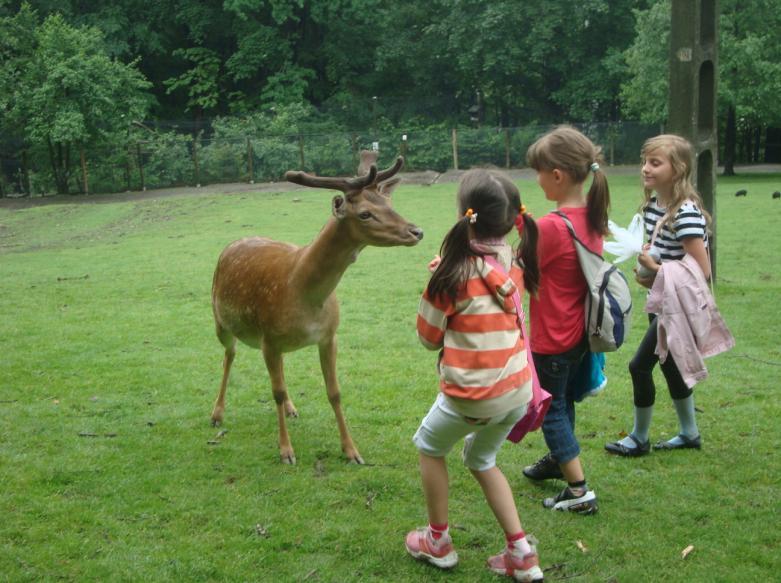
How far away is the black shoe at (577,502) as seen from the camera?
15.1 feet

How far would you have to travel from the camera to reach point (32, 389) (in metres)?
7.29

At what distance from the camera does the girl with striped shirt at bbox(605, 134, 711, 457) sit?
4.86m

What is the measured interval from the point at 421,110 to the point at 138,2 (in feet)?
51.0

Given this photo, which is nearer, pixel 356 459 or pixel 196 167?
pixel 356 459

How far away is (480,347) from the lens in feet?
12.2

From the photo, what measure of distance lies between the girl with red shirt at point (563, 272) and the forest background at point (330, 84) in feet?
82.0

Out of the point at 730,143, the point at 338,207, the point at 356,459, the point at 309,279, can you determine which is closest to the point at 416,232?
the point at 338,207

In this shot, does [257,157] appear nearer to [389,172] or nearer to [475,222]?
[389,172]

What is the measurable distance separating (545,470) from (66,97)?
29.9 meters

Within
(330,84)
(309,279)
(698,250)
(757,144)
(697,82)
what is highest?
(330,84)

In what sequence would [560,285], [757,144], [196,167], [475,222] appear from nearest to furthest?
[475,222] < [560,285] < [196,167] < [757,144]

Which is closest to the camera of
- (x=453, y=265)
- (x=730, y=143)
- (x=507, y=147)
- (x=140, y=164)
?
(x=453, y=265)

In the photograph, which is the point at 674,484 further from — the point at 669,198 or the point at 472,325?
the point at 472,325

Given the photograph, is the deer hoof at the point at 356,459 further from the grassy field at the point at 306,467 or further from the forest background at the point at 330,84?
the forest background at the point at 330,84
